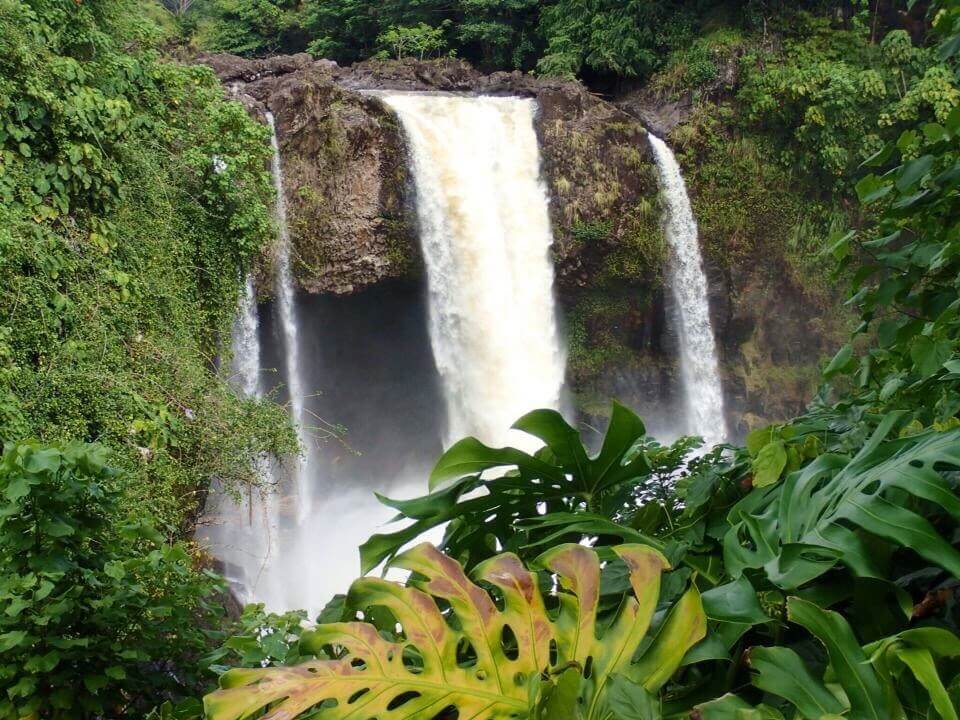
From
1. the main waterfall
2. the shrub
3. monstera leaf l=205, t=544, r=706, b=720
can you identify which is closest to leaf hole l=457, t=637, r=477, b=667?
monstera leaf l=205, t=544, r=706, b=720

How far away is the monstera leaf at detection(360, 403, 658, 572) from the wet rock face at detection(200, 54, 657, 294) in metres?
7.91

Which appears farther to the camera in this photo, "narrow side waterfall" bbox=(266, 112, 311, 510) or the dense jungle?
"narrow side waterfall" bbox=(266, 112, 311, 510)

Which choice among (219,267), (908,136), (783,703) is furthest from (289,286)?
(783,703)

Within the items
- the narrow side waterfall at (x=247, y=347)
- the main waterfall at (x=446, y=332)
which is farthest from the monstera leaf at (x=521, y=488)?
the main waterfall at (x=446, y=332)

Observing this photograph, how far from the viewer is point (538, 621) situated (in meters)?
0.75

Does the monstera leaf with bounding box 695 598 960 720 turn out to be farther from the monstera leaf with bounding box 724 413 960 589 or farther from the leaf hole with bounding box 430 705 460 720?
→ the leaf hole with bounding box 430 705 460 720

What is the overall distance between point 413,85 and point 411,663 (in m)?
10.4

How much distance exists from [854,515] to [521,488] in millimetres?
507

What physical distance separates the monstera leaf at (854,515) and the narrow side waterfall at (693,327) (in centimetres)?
992

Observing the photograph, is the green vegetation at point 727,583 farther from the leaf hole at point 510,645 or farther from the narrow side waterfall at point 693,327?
the narrow side waterfall at point 693,327

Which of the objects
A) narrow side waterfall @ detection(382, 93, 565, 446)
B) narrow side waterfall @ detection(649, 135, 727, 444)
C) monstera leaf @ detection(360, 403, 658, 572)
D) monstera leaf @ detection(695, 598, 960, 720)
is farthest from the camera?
narrow side waterfall @ detection(649, 135, 727, 444)

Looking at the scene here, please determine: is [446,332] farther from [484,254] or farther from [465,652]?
[465,652]

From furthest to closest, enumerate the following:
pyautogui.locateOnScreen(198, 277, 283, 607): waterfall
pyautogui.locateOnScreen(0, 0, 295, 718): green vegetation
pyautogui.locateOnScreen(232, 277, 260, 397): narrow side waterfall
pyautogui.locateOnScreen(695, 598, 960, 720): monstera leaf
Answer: pyautogui.locateOnScreen(232, 277, 260, 397): narrow side waterfall, pyautogui.locateOnScreen(198, 277, 283, 607): waterfall, pyautogui.locateOnScreen(0, 0, 295, 718): green vegetation, pyautogui.locateOnScreen(695, 598, 960, 720): monstera leaf

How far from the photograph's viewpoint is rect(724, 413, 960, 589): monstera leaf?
2.23 ft
